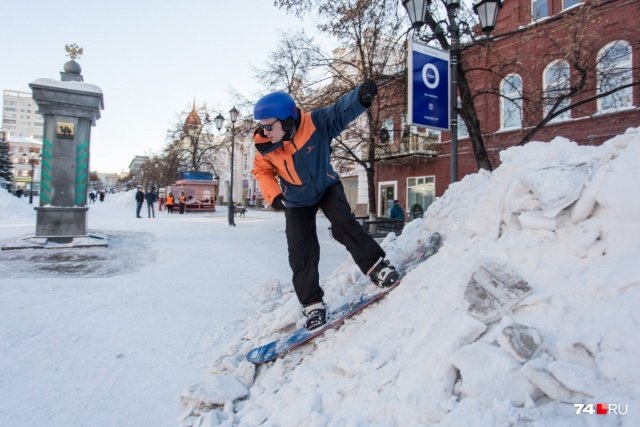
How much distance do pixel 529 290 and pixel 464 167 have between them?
17.4 m

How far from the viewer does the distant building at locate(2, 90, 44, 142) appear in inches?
4341

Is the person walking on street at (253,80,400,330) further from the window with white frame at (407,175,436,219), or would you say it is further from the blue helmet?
the window with white frame at (407,175,436,219)

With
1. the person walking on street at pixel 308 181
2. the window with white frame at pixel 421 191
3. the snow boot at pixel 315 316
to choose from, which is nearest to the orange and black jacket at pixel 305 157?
the person walking on street at pixel 308 181

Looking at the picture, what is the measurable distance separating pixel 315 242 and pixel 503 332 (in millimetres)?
1702

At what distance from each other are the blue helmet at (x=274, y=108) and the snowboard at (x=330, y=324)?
155 centimetres

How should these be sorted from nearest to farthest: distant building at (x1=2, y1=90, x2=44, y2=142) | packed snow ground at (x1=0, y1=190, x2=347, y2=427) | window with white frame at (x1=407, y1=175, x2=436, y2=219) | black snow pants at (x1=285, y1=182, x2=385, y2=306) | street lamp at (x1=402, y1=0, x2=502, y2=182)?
packed snow ground at (x1=0, y1=190, x2=347, y2=427), black snow pants at (x1=285, y1=182, x2=385, y2=306), street lamp at (x1=402, y1=0, x2=502, y2=182), window with white frame at (x1=407, y1=175, x2=436, y2=219), distant building at (x1=2, y1=90, x2=44, y2=142)

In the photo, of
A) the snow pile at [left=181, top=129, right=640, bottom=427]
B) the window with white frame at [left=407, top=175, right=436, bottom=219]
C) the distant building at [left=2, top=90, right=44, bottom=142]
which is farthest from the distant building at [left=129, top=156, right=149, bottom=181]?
the snow pile at [left=181, top=129, right=640, bottom=427]

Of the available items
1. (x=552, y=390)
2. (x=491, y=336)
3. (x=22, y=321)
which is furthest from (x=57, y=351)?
(x=552, y=390)

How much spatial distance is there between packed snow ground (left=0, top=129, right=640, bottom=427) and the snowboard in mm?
66

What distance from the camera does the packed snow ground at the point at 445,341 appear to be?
1468 millimetres

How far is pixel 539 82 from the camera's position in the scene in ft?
47.1

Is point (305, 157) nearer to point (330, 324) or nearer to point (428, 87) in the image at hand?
point (330, 324)

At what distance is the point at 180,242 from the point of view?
30.8 ft

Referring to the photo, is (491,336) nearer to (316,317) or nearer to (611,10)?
(316,317)
